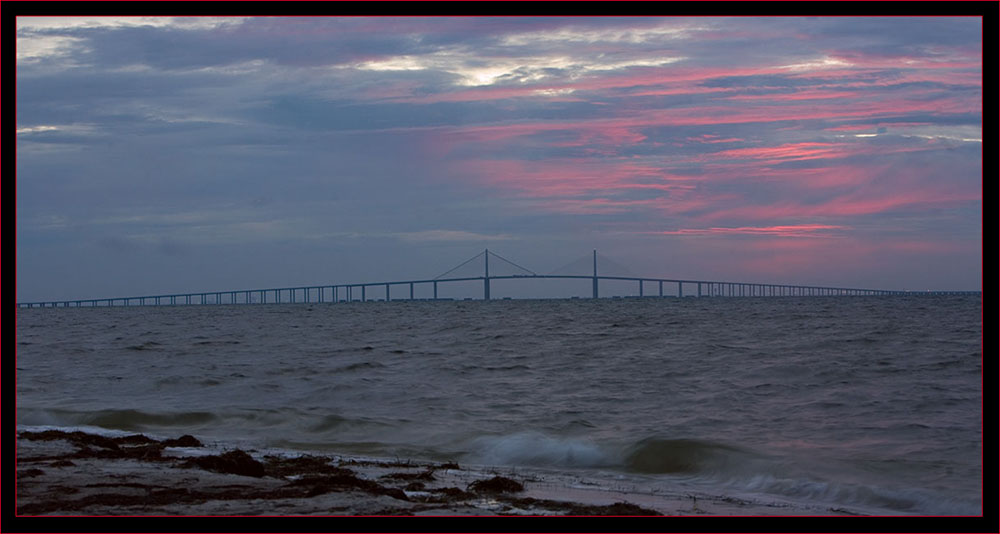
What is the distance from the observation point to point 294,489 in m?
5.95

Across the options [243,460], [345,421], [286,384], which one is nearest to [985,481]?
[243,460]

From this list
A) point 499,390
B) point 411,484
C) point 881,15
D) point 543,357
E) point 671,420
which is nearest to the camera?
point 881,15

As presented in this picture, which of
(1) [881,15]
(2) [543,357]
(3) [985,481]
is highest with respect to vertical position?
(1) [881,15]

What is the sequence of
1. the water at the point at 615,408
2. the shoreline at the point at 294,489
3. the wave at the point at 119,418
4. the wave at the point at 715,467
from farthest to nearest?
the wave at the point at 119,418 < the water at the point at 615,408 < the wave at the point at 715,467 < the shoreline at the point at 294,489

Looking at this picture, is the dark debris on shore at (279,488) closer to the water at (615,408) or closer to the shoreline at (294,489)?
the shoreline at (294,489)

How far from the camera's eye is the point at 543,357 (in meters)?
22.6

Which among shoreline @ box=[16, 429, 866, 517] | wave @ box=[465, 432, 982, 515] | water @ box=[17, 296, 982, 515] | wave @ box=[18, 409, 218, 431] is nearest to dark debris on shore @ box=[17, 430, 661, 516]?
shoreline @ box=[16, 429, 866, 517]

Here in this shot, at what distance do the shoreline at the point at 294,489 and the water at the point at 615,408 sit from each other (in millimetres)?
1287

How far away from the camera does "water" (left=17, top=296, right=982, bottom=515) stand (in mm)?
9070

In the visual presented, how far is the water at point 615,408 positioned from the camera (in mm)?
9070

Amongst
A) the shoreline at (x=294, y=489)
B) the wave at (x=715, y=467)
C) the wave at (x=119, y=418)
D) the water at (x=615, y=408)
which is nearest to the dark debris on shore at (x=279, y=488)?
the shoreline at (x=294, y=489)

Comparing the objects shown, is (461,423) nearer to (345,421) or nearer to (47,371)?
(345,421)

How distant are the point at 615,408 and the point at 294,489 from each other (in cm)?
780

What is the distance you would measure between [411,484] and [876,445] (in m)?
5.84
